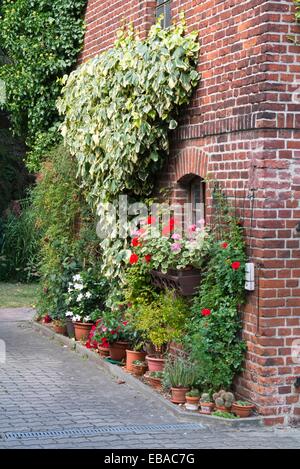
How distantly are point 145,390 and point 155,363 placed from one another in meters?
0.47

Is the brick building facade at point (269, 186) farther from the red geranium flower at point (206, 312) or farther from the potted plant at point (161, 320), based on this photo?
the potted plant at point (161, 320)

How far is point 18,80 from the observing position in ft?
45.0

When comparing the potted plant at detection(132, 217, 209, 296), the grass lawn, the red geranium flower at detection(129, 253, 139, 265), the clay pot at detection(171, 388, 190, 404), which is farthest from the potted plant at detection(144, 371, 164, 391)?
the grass lawn

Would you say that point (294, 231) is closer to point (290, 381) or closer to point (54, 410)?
point (290, 381)

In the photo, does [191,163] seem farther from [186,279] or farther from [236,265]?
[236,265]

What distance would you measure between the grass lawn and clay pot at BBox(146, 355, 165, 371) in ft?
18.7

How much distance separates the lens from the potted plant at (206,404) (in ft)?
25.0

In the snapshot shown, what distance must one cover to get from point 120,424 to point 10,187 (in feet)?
43.8

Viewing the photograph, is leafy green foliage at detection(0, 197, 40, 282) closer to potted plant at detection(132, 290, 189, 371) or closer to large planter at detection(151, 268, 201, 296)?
potted plant at detection(132, 290, 189, 371)

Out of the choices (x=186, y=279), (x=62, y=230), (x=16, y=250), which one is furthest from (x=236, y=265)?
(x=16, y=250)

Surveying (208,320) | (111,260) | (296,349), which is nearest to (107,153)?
(111,260)

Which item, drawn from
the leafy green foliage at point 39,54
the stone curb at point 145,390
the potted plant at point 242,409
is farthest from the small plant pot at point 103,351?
the leafy green foliage at point 39,54

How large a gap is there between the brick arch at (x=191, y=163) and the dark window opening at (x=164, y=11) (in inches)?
72.1
